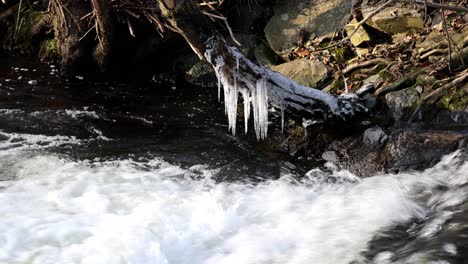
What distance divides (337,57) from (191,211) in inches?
172

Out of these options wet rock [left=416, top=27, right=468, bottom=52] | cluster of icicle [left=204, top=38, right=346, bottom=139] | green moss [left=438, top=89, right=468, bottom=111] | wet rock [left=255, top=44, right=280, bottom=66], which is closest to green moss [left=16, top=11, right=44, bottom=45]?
wet rock [left=255, top=44, right=280, bottom=66]

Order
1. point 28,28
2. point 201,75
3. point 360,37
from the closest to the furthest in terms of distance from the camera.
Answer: point 360,37 < point 201,75 < point 28,28

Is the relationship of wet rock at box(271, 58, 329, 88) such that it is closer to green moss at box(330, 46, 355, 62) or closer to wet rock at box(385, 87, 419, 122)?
green moss at box(330, 46, 355, 62)

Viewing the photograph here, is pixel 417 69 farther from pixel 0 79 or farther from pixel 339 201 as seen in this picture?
pixel 0 79

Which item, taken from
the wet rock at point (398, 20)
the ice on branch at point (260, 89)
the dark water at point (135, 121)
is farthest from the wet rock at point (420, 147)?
the wet rock at point (398, 20)

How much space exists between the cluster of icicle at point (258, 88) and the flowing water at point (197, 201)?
0.77m

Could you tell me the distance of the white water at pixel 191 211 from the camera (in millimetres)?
3869

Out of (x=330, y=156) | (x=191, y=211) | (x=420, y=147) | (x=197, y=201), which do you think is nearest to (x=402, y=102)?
(x=420, y=147)

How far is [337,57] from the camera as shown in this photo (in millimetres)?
7832

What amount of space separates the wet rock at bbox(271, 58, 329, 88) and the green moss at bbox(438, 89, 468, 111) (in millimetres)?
2103

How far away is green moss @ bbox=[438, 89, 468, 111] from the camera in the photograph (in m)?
5.48

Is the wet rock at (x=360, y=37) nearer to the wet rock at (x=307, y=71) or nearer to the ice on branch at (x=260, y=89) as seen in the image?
the wet rock at (x=307, y=71)

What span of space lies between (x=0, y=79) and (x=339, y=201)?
693 cm

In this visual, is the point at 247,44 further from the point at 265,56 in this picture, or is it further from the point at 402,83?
the point at 402,83
